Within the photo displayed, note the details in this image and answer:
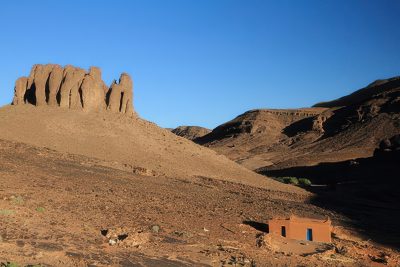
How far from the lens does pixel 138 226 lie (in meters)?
13.9

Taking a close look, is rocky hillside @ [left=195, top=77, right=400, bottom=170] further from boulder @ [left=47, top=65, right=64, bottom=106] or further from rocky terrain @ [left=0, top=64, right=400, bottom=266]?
boulder @ [left=47, top=65, right=64, bottom=106]

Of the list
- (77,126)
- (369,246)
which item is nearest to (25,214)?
(369,246)

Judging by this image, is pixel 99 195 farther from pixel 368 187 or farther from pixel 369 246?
pixel 368 187

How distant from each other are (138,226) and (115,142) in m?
20.0

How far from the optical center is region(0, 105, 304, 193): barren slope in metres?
30.9

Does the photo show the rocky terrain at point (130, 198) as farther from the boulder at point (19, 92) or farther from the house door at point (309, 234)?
the house door at point (309, 234)

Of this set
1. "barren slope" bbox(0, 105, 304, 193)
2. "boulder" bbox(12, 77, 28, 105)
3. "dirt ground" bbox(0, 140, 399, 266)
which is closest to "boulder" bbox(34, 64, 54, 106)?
"barren slope" bbox(0, 105, 304, 193)

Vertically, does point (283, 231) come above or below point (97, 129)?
below

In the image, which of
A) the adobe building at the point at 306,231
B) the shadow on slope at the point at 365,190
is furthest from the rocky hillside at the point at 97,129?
the adobe building at the point at 306,231

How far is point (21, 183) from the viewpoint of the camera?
17.3 m

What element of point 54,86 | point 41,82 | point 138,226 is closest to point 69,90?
point 54,86

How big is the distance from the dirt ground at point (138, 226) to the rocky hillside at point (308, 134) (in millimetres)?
39008

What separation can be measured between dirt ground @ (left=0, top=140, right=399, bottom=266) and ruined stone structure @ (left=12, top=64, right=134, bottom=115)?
42.2 feet

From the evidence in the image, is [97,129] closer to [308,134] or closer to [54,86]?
[54,86]
